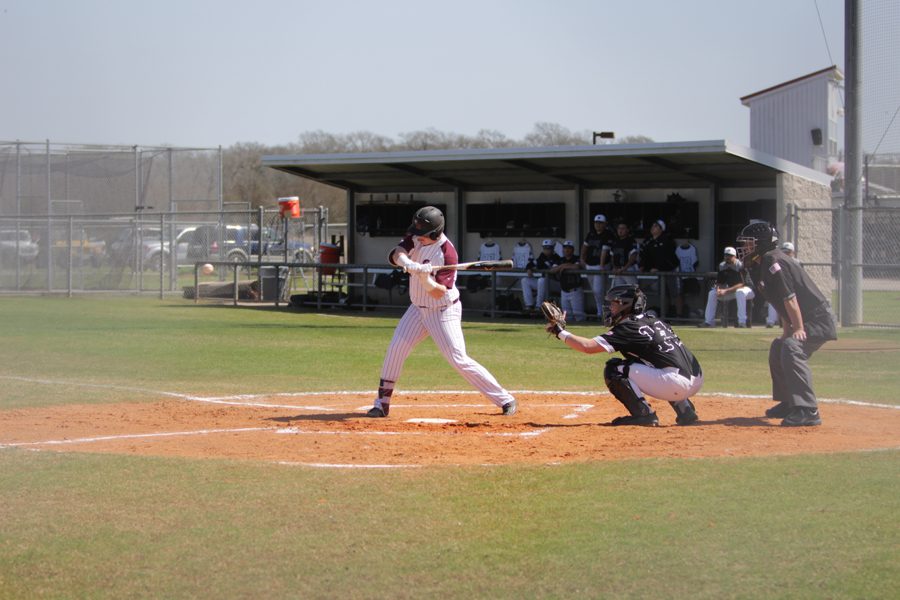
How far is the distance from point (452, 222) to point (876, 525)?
21.5 meters

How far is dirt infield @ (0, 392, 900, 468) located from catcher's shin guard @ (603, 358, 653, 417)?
0.21m

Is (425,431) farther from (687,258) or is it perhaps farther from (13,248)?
(13,248)

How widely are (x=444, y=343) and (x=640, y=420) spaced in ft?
6.17

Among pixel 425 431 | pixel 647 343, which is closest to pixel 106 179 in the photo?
pixel 425 431

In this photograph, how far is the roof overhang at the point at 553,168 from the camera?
2102 centimetres

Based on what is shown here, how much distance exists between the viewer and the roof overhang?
21.0m

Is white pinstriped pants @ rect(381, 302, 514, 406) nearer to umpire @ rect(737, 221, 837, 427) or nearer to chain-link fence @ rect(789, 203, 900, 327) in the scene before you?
umpire @ rect(737, 221, 837, 427)

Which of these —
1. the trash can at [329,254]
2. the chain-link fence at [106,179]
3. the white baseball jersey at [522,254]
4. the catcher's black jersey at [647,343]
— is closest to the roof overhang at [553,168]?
the white baseball jersey at [522,254]

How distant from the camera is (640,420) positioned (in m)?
9.35

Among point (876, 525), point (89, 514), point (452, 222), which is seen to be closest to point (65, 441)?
point (89, 514)

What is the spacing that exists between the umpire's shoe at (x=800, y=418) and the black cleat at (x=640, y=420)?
1.10 metres

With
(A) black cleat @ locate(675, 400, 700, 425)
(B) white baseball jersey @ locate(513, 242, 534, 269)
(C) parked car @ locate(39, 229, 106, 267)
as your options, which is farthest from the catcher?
(C) parked car @ locate(39, 229, 106, 267)

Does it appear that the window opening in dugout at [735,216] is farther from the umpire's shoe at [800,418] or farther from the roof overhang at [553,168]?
the umpire's shoe at [800,418]

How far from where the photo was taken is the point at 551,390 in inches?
482
